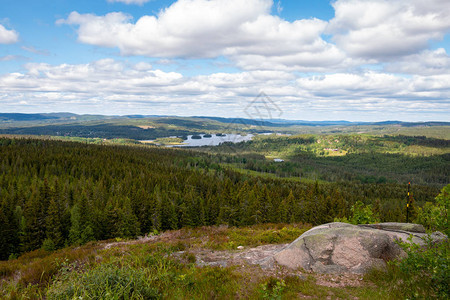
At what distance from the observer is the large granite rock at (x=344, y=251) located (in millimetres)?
14102

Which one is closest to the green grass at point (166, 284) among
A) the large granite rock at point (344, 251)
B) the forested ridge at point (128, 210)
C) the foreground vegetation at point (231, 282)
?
the foreground vegetation at point (231, 282)

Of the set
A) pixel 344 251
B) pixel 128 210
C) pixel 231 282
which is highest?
pixel 344 251

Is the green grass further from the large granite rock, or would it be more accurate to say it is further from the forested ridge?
the forested ridge

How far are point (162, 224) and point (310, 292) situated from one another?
59.3m

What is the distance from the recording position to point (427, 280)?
10273mm

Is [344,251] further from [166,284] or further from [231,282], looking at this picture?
[166,284]

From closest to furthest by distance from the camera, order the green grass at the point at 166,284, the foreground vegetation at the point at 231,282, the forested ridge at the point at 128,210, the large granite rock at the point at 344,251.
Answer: the foreground vegetation at the point at 231,282, the green grass at the point at 166,284, the large granite rock at the point at 344,251, the forested ridge at the point at 128,210

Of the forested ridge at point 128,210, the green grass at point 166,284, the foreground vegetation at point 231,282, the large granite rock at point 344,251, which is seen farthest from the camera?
the forested ridge at point 128,210

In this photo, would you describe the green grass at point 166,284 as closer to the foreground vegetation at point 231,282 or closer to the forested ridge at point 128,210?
the foreground vegetation at point 231,282

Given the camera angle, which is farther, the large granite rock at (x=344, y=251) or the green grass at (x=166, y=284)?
the large granite rock at (x=344, y=251)

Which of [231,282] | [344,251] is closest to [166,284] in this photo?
[231,282]

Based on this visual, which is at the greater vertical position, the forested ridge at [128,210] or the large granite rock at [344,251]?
the large granite rock at [344,251]

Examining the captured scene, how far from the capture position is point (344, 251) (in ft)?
48.3

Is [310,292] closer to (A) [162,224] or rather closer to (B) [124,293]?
(B) [124,293]
